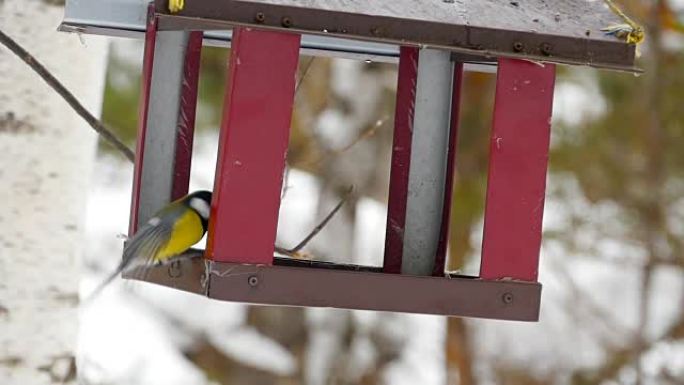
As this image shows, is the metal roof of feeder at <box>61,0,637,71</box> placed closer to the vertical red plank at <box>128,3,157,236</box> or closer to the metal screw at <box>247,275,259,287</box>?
the vertical red plank at <box>128,3,157,236</box>

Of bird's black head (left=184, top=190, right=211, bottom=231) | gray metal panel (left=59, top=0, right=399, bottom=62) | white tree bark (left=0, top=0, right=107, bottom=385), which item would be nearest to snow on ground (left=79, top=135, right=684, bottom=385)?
white tree bark (left=0, top=0, right=107, bottom=385)

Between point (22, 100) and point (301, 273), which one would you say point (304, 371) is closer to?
point (22, 100)

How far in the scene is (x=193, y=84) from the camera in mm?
2400

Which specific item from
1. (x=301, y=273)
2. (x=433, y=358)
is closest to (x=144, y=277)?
(x=301, y=273)

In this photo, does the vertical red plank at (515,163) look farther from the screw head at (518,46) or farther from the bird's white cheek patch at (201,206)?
the bird's white cheek patch at (201,206)

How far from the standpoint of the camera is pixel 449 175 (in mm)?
2381

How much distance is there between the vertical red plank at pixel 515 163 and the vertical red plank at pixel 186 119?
636mm

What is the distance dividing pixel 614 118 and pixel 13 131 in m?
4.46

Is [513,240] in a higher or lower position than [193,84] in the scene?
lower

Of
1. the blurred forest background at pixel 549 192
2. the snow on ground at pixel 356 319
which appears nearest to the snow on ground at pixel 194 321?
A: the snow on ground at pixel 356 319

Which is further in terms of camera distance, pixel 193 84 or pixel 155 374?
pixel 155 374

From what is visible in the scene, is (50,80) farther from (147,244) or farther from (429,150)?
(429,150)

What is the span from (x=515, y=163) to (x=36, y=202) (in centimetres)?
121

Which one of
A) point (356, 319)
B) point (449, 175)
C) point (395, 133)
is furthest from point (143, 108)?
point (356, 319)
